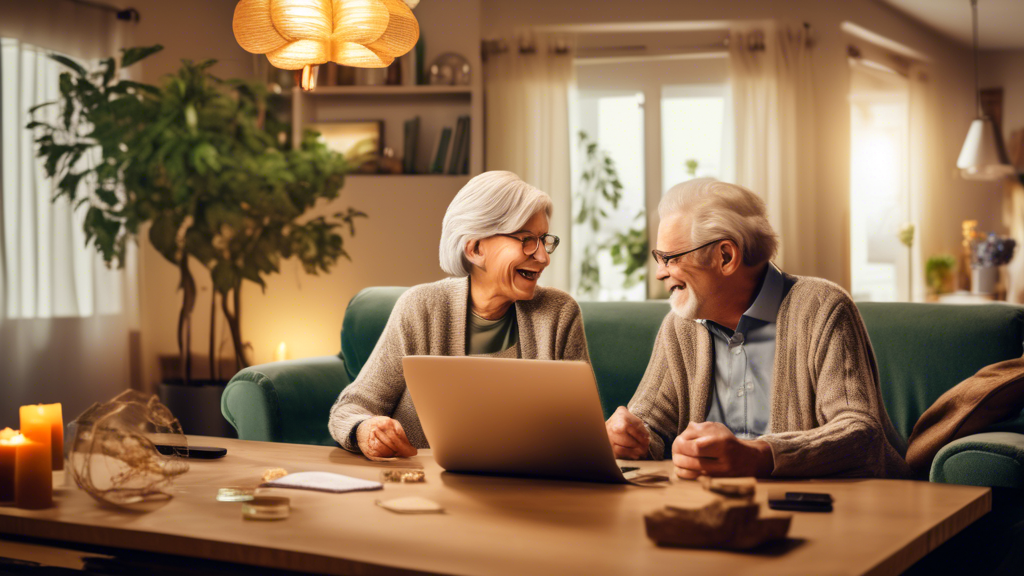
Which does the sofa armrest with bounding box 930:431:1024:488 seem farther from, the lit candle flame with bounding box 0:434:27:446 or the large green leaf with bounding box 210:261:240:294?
the large green leaf with bounding box 210:261:240:294

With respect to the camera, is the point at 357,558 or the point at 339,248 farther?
Answer: the point at 339,248

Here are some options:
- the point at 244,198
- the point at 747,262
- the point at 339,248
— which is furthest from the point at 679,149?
the point at 747,262

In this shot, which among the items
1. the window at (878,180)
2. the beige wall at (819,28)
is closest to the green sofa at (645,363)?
the beige wall at (819,28)

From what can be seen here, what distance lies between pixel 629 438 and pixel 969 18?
5.16 metres

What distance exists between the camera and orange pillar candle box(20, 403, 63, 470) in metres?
1.22

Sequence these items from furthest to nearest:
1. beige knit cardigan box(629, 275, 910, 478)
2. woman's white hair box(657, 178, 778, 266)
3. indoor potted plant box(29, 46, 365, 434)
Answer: indoor potted plant box(29, 46, 365, 434), woman's white hair box(657, 178, 778, 266), beige knit cardigan box(629, 275, 910, 478)

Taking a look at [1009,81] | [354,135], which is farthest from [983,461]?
[1009,81]

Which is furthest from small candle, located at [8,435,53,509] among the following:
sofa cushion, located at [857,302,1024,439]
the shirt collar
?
sofa cushion, located at [857,302,1024,439]

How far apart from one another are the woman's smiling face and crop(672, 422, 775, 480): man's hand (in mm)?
642

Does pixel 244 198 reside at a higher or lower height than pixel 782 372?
higher

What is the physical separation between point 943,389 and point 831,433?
101cm

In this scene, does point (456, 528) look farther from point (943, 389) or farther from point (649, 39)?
point (649, 39)

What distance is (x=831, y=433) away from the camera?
1.31m

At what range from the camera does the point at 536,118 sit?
15.3 ft
